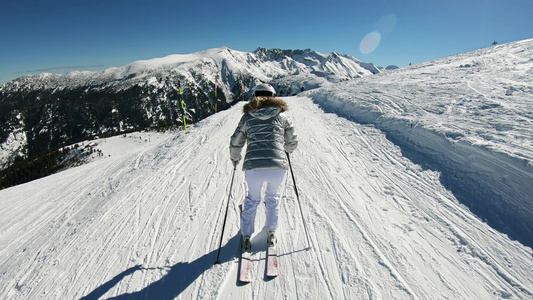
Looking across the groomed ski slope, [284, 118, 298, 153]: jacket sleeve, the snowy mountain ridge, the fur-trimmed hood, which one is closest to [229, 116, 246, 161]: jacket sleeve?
the fur-trimmed hood

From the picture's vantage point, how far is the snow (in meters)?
3.25

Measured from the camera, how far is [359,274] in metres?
3.30

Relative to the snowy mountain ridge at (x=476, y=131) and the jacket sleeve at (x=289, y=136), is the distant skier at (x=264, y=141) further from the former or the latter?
the snowy mountain ridge at (x=476, y=131)

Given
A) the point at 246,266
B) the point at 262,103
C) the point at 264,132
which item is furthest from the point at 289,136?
the point at 246,266

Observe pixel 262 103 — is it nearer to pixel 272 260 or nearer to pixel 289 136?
pixel 289 136

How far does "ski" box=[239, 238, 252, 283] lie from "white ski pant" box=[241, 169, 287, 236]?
28 centimetres

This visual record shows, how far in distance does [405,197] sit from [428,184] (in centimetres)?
87

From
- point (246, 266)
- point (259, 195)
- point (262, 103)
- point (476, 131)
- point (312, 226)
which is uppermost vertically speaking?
point (262, 103)

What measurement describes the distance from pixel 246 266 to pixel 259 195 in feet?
3.50

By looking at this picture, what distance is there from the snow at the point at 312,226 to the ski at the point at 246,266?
12cm

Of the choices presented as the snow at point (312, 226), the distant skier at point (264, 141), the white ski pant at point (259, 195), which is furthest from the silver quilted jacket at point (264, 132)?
the snow at point (312, 226)

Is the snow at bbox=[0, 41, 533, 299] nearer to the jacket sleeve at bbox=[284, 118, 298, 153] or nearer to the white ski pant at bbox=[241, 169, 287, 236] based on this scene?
the white ski pant at bbox=[241, 169, 287, 236]

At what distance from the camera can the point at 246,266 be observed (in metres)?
3.53

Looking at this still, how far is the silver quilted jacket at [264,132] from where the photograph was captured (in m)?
3.44
